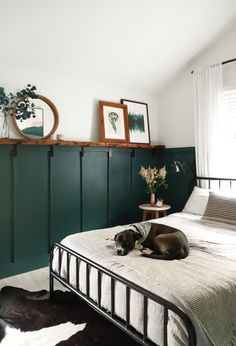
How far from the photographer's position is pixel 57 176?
3092 millimetres

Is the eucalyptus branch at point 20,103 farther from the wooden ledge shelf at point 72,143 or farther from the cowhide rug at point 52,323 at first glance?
the cowhide rug at point 52,323

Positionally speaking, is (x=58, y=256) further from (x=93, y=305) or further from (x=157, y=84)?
(x=157, y=84)

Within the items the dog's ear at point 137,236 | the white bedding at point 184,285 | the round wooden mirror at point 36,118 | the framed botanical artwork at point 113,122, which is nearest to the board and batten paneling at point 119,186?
the framed botanical artwork at point 113,122

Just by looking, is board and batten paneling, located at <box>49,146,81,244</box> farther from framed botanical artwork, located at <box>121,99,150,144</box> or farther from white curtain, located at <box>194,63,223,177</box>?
white curtain, located at <box>194,63,223,177</box>

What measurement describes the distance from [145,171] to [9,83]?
1.89 metres

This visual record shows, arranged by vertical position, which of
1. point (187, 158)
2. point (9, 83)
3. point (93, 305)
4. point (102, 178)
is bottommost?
point (93, 305)

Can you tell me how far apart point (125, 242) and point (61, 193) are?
1.45 metres

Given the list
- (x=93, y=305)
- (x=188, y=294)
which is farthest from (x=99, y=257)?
(x=188, y=294)


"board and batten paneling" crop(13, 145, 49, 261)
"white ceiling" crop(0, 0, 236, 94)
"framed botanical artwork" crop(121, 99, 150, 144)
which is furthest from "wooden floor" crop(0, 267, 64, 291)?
"white ceiling" crop(0, 0, 236, 94)

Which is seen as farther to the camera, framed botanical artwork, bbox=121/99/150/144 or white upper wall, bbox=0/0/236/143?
framed botanical artwork, bbox=121/99/150/144

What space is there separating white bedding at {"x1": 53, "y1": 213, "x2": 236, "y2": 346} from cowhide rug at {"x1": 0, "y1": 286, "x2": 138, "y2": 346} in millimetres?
287

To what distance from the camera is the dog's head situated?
1834mm

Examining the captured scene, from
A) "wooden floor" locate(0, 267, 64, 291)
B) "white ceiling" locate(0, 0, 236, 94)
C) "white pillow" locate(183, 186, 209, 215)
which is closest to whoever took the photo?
"white ceiling" locate(0, 0, 236, 94)

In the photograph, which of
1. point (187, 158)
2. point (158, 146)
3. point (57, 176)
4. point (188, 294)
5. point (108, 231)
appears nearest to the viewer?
point (188, 294)
